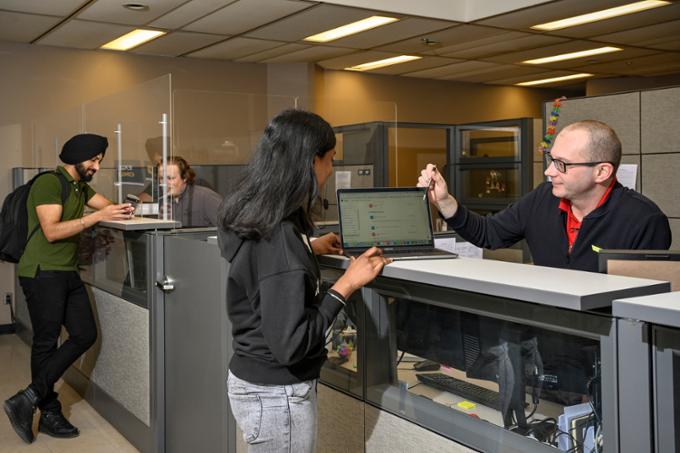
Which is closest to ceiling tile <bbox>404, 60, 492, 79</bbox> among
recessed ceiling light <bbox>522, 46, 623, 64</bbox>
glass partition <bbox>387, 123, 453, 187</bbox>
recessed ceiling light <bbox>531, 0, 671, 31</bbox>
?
recessed ceiling light <bbox>522, 46, 623, 64</bbox>

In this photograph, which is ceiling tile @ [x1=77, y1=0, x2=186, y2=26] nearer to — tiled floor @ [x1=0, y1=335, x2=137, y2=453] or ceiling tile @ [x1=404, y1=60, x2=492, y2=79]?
tiled floor @ [x1=0, y1=335, x2=137, y2=453]

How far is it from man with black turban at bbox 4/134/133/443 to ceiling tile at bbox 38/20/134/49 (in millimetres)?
2367

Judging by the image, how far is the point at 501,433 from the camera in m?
1.46

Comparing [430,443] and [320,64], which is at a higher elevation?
[320,64]

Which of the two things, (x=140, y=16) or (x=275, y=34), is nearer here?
(x=140, y=16)

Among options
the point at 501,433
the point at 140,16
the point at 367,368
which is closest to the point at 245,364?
the point at 367,368


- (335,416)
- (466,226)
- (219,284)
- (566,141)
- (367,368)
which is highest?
(566,141)

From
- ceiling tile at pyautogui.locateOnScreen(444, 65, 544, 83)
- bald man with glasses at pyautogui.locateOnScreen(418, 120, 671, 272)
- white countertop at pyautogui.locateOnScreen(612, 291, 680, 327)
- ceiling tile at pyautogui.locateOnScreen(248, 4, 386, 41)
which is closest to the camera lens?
white countertop at pyautogui.locateOnScreen(612, 291, 680, 327)

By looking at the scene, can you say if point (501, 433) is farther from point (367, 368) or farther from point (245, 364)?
point (245, 364)

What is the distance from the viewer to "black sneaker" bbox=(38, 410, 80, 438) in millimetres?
3559

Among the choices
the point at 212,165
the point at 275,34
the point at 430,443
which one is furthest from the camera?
the point at 275,34

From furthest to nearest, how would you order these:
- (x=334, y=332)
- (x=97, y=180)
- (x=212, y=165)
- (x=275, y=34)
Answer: (x=275, y=34) < (x=97, y=180) < (x=212, y=165) < (x=334, y=332)

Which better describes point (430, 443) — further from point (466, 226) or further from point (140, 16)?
point (140, 16)

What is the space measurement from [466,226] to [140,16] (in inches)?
147
